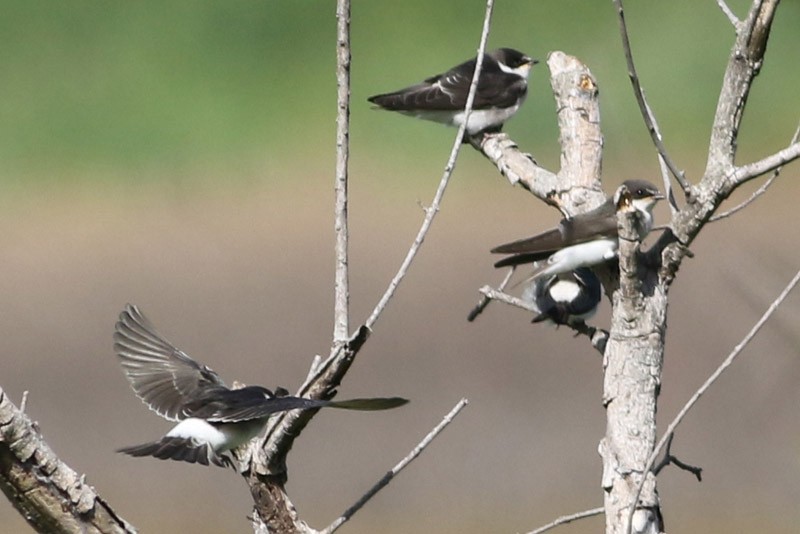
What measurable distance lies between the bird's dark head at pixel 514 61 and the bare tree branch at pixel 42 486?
552 cm

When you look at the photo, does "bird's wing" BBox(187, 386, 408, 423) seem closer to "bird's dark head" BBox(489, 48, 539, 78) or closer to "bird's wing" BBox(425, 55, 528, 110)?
"bird's wing" BBox(425, 55, 528, 110)

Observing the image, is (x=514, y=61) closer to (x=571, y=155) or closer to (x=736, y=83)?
(x=571, y=155)

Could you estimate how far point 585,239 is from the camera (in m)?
4.10

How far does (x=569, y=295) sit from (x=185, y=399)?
1778 millimetres

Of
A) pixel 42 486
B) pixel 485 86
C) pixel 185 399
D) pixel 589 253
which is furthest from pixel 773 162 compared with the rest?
pixel 485 86

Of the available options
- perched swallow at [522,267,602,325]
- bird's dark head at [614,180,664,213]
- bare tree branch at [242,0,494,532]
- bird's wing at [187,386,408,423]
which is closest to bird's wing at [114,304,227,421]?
Result: bird's wing at [187,386,408,423]

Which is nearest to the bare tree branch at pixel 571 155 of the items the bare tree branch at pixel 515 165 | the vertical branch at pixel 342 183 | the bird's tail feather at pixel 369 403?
the bare tree branch at pixel 515 165

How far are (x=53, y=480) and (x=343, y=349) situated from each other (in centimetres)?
57

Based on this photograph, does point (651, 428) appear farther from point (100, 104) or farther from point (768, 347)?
point (100, 104)

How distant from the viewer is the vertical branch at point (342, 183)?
317 centimetres

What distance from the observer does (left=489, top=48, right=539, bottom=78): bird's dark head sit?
27.0ft

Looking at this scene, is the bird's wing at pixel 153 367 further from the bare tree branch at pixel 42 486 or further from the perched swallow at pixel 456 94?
the perched swallow at pixel 456 94

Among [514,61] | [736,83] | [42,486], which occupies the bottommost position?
[42,486]

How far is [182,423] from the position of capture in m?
4.06
